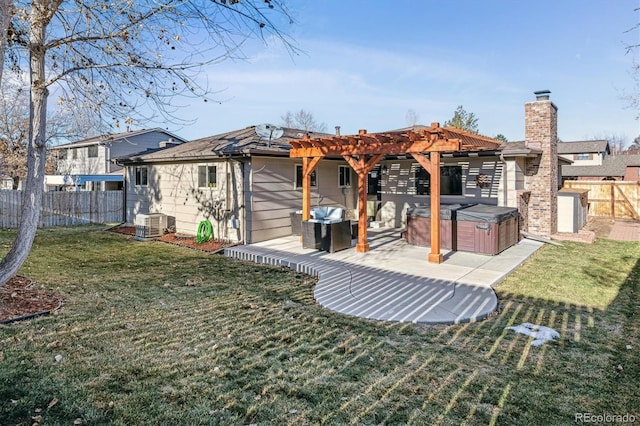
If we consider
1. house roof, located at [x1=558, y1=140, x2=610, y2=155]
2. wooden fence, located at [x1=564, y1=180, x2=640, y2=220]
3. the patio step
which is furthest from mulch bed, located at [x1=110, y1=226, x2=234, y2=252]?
house roof, located at [x1=558, y1=140, x2=610, y2=155]

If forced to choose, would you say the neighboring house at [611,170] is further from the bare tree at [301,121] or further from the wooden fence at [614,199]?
the bare tree at [301,121]

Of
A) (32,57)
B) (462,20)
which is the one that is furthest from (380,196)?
(32,57)

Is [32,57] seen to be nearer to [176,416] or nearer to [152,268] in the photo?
[152,268]

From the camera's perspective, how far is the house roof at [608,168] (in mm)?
32625

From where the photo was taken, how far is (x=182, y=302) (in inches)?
203

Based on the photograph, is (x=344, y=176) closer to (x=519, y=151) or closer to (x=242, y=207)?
(x=242, y=207)

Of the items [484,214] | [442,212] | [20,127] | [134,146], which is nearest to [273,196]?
[442,212]

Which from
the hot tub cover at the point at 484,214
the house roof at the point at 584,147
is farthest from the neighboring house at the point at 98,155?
the house roof at the point at 584,147

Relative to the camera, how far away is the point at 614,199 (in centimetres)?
1736

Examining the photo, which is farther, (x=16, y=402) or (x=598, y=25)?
(x=598, y=25)

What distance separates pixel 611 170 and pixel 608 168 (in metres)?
0.41

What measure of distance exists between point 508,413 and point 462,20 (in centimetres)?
1297

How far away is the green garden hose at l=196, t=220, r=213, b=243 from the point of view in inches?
405

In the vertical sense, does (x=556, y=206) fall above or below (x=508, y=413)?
above
